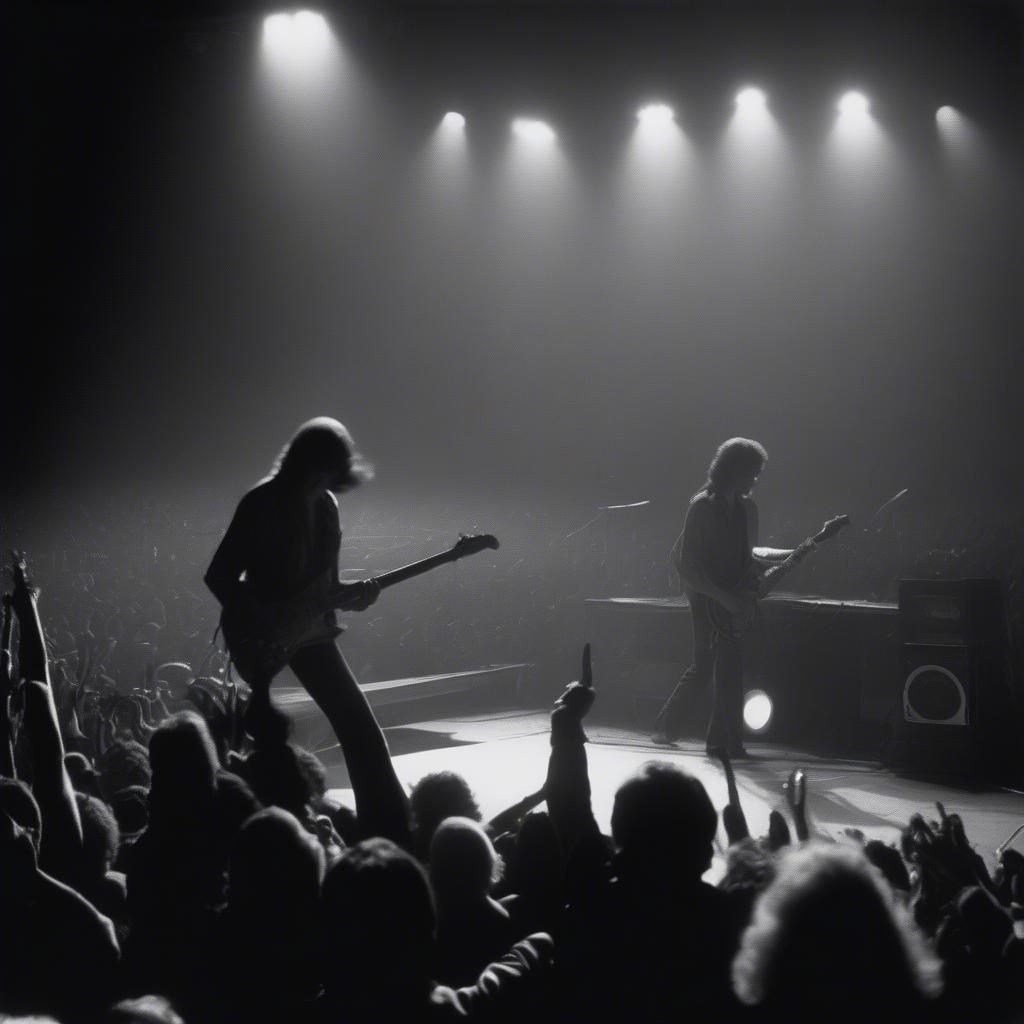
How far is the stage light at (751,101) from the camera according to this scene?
9500mm

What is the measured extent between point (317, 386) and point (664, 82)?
4059mm

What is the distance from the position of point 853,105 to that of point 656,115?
5.52 ft

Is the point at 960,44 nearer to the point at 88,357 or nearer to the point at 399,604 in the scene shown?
the point at 399,604

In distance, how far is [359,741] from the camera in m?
3.37

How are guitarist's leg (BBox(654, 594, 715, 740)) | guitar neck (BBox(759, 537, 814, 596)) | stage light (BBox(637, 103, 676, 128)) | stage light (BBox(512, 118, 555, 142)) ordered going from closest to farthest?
guitarist's leg (BBox(654, 594, 715, 740)), guitar neck (BBox(759, 537, 814, 596)), stage light (BBox(637, 103, 676, 128)), stage light (BBox(512, 118, 555, 142))

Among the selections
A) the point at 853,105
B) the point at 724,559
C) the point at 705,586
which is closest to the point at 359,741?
the point at 705,586

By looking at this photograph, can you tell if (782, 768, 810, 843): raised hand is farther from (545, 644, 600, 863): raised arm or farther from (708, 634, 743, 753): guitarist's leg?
(708, 634, 743, 753): guitarist's leg

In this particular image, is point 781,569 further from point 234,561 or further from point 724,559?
point 234,561

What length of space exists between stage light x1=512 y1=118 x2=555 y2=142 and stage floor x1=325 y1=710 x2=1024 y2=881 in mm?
5488

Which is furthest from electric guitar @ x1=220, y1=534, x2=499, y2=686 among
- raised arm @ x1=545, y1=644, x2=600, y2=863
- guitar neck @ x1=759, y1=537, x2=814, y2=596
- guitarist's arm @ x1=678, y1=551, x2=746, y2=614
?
guitar neck @ x1=759, y1=537, x2=814, y2=596

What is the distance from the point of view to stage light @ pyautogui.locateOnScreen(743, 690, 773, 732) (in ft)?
21.9

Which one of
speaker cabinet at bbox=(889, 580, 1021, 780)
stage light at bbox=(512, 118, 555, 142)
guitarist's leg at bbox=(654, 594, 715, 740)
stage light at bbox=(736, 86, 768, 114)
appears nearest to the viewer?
speaker cabinet at bbox=(889, 580, 1021, 780)

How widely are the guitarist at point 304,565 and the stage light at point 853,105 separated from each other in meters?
7.57

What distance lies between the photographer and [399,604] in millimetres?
8945
